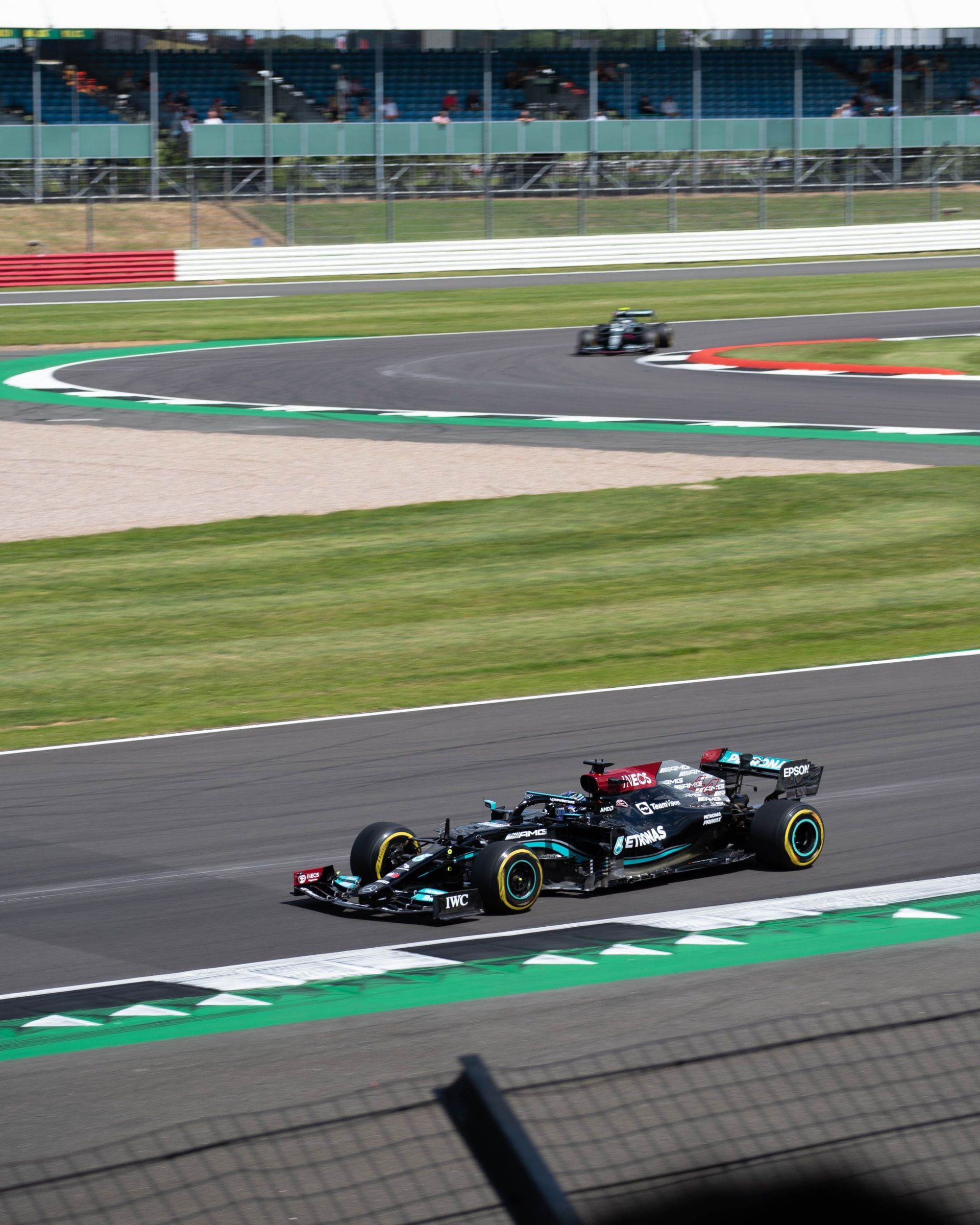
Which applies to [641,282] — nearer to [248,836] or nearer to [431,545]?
[431,545]

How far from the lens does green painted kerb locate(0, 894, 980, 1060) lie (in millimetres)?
6656

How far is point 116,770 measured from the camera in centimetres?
1023

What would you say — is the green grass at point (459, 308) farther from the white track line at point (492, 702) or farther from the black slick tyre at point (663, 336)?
the white track line at point (492, 702)

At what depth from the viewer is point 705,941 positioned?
757 centimetres

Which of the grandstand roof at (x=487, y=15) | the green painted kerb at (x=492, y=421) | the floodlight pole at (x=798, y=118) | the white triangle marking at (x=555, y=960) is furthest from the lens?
the floodlight pole at (x=798, y=118)

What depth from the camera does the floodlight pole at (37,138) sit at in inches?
1833

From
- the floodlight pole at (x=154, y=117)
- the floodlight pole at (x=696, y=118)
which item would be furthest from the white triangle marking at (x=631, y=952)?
the floodlight pole at (x=696, y=118)

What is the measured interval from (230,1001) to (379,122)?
153 ft

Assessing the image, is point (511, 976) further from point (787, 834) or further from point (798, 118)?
point (798, 118)

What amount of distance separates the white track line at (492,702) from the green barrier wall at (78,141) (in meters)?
39.8

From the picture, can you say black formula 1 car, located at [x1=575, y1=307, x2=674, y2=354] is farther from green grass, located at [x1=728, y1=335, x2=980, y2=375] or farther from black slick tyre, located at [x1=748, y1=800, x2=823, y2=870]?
black slick tyre, located at [x1=748, y1=800, x2=823, y2=870]

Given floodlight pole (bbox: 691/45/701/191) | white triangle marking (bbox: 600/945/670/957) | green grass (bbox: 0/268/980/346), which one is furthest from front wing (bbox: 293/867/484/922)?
floodlight pole (bbox: 691/45/701/191)

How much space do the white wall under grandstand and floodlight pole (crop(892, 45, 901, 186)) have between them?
2.50 meters

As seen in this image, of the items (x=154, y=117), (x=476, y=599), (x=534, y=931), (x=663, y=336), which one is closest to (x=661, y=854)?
(x=534, y=931)
